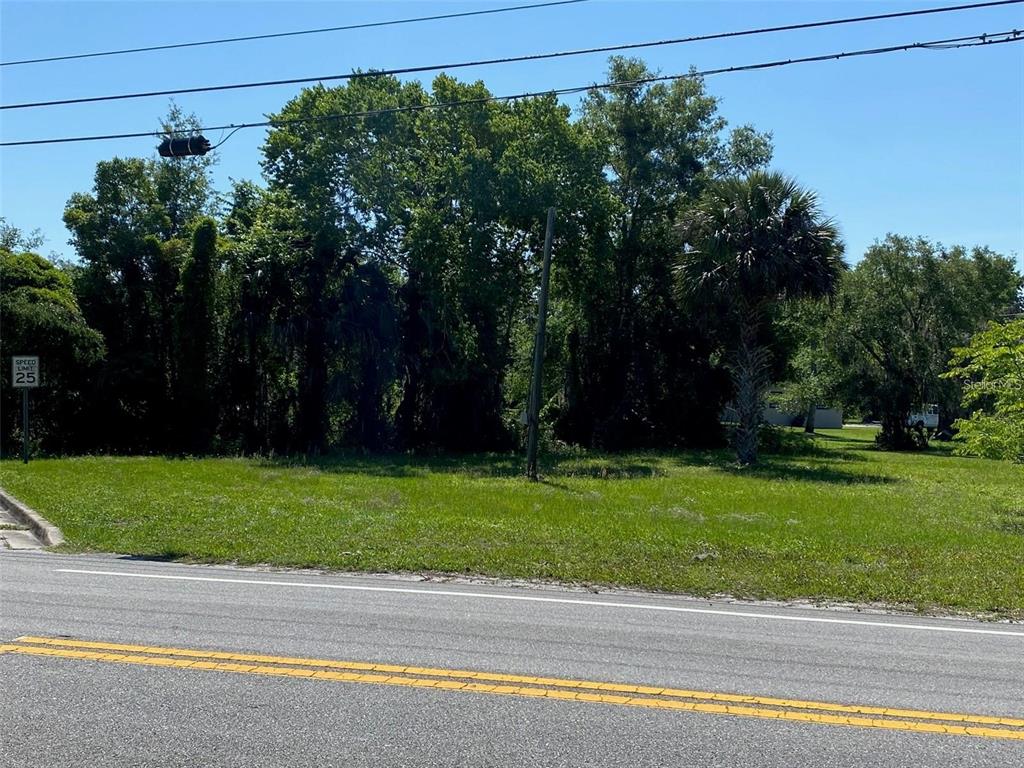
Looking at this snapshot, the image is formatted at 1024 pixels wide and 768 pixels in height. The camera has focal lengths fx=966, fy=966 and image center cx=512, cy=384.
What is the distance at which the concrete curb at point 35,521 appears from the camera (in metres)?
13.5

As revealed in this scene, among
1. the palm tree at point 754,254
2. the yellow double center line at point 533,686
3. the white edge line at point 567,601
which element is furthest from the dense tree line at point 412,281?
the yellow double center line at point 533,686

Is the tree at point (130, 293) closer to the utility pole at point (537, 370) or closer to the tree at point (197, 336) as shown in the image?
the tree at point (197, 336)

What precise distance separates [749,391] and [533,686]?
2642 cm

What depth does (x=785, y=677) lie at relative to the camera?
6719 millimetres

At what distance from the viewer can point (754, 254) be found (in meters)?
29.6

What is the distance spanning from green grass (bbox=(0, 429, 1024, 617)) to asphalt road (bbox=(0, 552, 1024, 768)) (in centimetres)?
157

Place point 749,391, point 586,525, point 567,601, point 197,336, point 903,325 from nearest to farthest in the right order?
point 567,601
point 586,525
point 749,391
point 197,336
point 903,325

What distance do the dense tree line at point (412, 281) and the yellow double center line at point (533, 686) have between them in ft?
80.5

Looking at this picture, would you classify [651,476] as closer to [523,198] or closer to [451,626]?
[523,198]

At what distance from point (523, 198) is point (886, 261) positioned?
2373 cm

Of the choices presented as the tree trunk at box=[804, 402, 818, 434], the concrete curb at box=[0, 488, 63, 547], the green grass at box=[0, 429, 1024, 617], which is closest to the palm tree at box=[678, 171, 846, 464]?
the green grass at box=[0, 429, 1024, 617]

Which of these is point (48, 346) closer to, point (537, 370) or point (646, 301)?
point (537, 370)

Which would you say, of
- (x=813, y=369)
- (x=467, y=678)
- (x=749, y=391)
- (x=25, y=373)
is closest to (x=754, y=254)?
(x=749, y=391)

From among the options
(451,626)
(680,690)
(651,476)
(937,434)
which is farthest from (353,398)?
(937,434)
